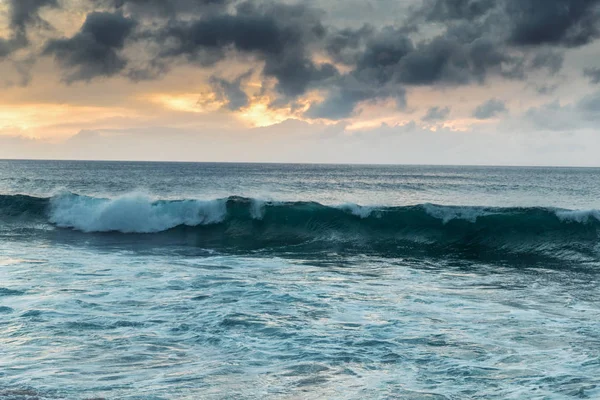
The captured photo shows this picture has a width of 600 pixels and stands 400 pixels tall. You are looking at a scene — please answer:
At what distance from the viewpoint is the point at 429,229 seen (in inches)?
893

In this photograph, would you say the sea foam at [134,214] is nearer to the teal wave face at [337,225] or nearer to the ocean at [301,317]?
the teal wave face at [337,225]

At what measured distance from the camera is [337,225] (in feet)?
77.8

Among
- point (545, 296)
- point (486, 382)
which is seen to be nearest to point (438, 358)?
point (486, 382)

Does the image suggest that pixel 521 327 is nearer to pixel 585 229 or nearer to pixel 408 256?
pixel 408 256

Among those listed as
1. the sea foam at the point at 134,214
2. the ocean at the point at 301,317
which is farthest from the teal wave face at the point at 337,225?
the ocean at the point at 301,317

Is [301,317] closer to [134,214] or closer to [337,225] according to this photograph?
[337,225]

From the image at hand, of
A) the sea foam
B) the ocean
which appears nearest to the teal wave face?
the sea foam

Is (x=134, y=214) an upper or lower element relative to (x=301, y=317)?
upper

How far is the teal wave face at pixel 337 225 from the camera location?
19.8 m

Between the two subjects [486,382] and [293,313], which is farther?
[293,313]

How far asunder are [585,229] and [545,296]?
11.7m

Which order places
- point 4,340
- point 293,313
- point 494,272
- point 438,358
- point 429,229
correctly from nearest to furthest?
1. point 438,358
2. point 4,340
3. point 293,313
4. point 494,272
5. point 429,229

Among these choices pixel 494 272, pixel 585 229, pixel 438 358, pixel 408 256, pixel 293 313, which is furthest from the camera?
pixel 585 229

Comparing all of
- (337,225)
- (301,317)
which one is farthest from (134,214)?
(301,317)
